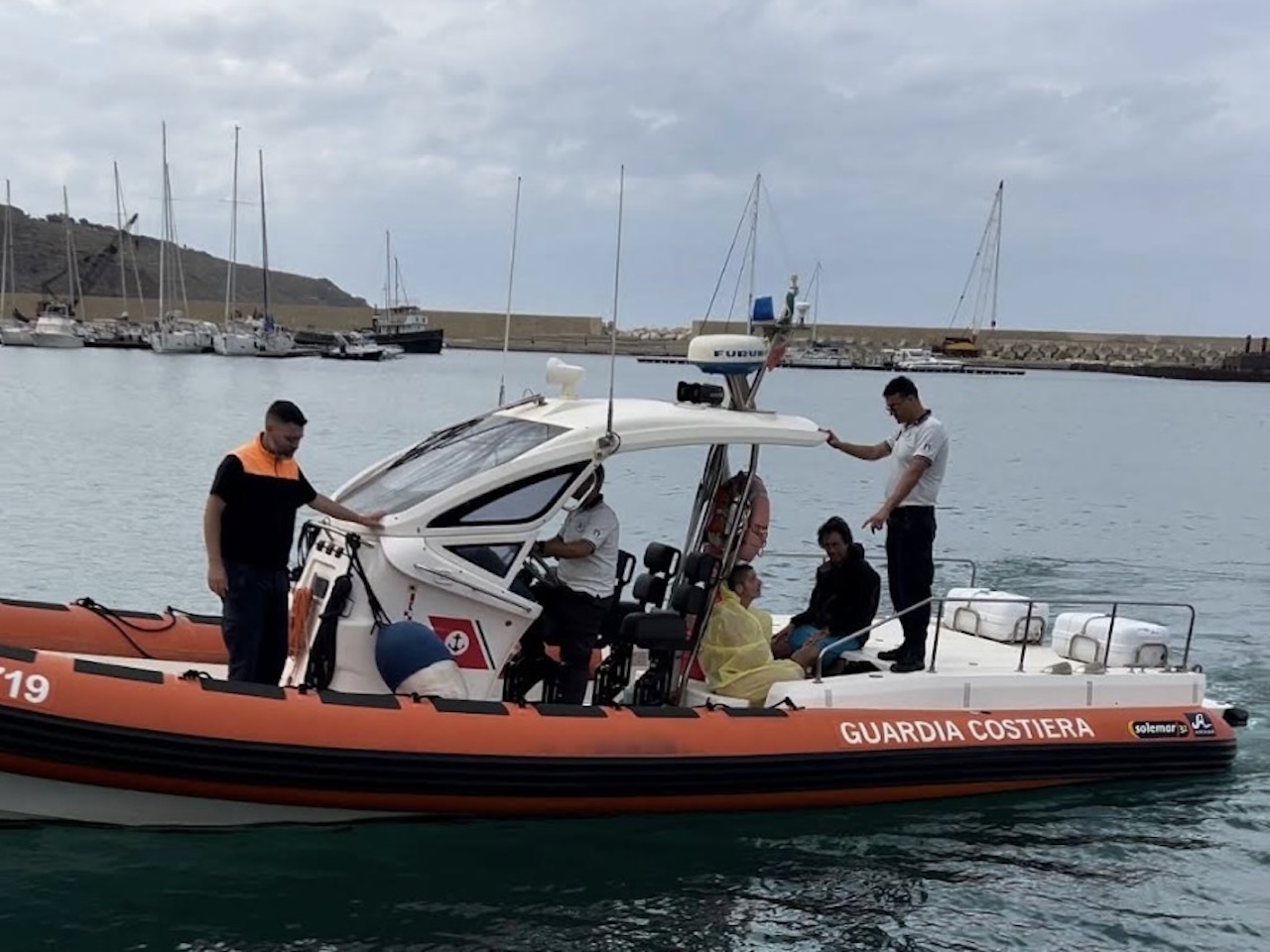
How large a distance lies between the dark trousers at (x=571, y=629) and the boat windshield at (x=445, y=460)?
0.70 m

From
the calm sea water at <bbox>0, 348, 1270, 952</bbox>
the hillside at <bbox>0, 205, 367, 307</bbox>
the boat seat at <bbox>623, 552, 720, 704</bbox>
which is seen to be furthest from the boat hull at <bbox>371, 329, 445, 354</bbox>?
the boat seat at <bbox>623, 552, 720, 704</bbox>

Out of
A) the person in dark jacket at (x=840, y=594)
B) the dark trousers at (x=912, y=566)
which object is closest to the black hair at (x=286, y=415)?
the person in dark jacket at (x=840, y=594)

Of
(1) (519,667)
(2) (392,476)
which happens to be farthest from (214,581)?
(1) (519,667)

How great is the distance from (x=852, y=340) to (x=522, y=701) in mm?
112310

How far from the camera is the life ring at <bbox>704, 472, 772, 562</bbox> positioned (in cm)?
738

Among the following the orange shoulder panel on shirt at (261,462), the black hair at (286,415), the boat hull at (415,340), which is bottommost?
the orange shoulder panel on shirt at (261,462)

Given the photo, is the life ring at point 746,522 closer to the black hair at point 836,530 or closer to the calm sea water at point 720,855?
the black hair at point 836,530

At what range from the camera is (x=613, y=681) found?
755 centimetres

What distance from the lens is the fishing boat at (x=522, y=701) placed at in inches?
240

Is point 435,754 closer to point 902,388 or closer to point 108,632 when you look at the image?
point 108,632

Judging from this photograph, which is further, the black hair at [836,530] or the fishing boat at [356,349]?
the fishing boat at [356,349]

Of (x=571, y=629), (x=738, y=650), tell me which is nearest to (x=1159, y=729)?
(x=738, y=650)

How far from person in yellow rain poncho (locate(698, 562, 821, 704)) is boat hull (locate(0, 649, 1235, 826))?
0.31 metres

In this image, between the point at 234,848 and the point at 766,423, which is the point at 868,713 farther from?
the point at 234,848
